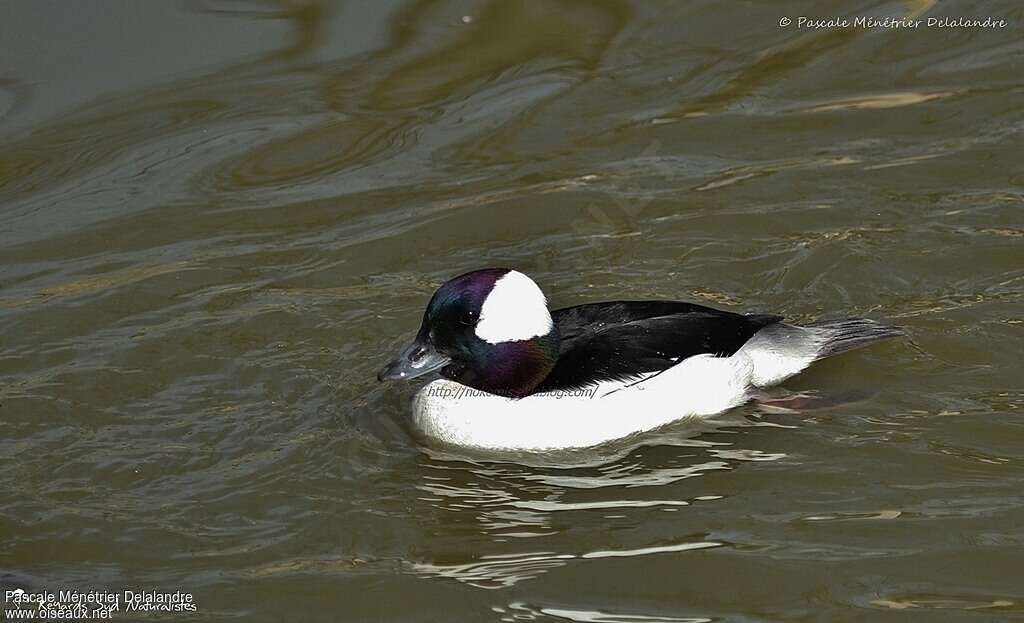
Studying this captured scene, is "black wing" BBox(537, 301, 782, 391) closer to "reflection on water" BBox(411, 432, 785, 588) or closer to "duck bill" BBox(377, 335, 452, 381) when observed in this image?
"reflection on water" BBox(411, 432, 785, 588)

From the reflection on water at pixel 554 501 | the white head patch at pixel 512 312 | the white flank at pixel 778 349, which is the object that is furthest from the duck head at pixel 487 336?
the white flank at pixel 778 349

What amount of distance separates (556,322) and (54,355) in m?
2.64

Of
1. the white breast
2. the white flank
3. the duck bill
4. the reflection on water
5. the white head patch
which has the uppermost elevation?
the white head patch

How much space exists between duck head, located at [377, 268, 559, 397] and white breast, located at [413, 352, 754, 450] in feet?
0.39

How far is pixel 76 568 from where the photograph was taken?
6.13 m

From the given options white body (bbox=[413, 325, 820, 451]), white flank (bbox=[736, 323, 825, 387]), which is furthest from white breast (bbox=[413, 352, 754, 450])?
white flank (bbox=[736, 323, 825, 387])

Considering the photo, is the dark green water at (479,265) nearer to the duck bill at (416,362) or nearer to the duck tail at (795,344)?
the duck tail at (795,344)

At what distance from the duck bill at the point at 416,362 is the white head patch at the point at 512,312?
0.73 feet

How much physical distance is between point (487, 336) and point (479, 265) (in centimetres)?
177

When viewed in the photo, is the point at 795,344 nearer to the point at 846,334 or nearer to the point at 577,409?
the point at 846,334

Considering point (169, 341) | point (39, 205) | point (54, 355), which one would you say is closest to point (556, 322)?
point (169, 341)

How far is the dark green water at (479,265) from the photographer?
6.11m

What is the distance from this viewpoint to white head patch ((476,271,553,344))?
6859mm

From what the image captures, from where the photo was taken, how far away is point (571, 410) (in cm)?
704
